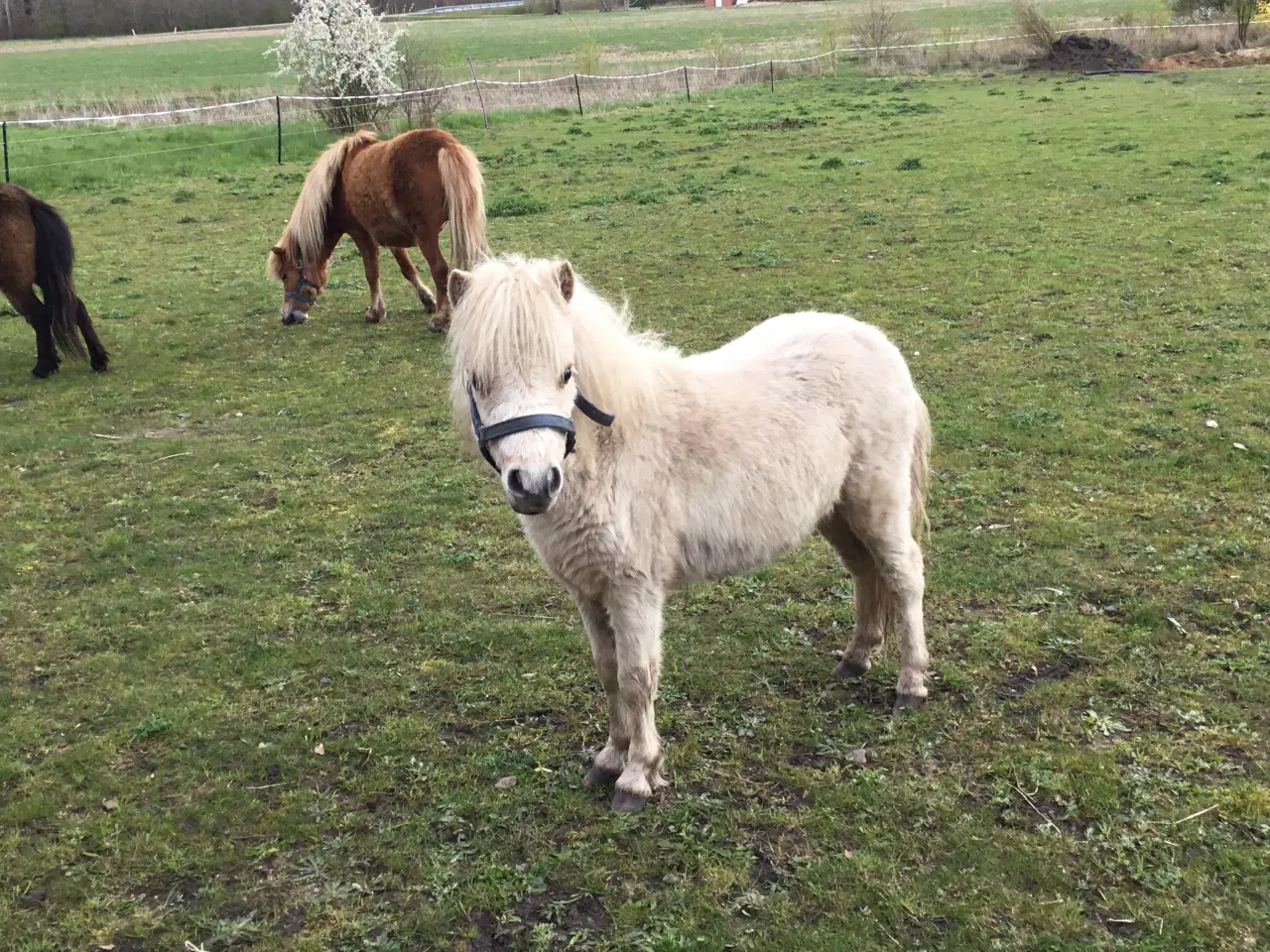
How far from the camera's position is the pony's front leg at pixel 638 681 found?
116 inches

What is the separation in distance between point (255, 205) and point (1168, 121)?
17.2 meters

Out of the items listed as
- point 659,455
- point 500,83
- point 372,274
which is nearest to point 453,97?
point 500,83

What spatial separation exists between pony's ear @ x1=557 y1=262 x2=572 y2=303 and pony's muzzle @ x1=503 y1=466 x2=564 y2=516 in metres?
0.60

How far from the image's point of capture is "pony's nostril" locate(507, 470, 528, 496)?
2428 mm

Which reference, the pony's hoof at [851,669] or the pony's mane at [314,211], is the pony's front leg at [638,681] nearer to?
the pony's hoof at [851,669]

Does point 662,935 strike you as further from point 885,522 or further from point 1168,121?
point 1168,121

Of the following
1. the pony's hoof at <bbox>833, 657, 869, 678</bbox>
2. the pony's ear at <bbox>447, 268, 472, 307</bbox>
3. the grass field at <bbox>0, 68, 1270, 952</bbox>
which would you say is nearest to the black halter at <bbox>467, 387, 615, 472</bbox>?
the pony's ear at <bbox>447, 268, 472, 307</bbox>

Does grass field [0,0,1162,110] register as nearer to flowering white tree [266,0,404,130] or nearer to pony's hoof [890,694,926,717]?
flowering white tree [266,0,404,130]

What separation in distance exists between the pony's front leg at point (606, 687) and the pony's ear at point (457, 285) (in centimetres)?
111

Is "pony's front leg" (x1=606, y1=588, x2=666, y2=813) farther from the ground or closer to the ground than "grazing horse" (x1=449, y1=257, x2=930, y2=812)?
closer to the ground

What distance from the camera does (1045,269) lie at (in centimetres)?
934

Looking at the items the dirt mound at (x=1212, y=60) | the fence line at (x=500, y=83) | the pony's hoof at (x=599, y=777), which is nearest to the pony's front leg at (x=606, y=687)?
the pony's hoof at (x=599, y=777)

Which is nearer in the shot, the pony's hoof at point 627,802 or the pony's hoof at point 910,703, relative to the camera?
the pony's hoof at point 627,802

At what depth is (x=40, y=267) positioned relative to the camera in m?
7.92
